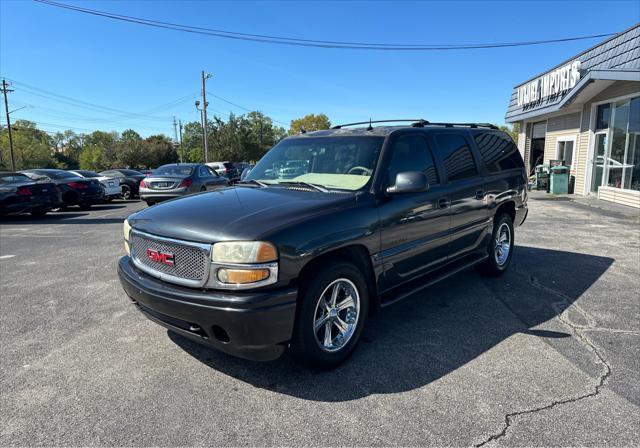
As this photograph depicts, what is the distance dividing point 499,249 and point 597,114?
1260 cm

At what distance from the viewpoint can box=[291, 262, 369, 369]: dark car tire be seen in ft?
9.71

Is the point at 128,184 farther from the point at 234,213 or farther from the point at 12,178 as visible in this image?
the point at 234,213

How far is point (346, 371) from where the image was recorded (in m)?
3.25

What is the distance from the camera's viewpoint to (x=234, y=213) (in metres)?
3.11

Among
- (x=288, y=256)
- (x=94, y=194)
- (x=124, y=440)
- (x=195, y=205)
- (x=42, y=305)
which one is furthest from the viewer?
(x=94, y=194)

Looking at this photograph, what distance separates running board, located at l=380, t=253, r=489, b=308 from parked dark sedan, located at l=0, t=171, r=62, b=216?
12159 millimetres

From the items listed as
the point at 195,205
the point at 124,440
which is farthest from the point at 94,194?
the point at 124,440

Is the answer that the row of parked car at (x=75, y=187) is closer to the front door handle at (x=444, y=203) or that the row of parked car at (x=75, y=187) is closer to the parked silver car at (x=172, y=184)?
the parked silver car at (x=172, y=184)

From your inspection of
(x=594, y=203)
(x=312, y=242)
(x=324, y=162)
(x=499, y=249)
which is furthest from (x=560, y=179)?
(x=312, y=242)

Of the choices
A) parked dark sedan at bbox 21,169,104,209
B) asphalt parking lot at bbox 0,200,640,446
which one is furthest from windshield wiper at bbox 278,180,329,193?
parked dark sedan at bbox 21,169,104,209

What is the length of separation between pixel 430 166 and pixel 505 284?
2.13m

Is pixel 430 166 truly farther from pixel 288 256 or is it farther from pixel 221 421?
pixel 221 421

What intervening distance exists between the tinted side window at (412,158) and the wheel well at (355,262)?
73 cm

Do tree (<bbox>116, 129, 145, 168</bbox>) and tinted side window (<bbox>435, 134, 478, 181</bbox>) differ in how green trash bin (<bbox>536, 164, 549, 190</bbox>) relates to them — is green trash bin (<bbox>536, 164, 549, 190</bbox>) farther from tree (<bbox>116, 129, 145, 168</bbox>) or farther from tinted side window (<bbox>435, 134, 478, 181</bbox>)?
tree (<bbox>116, 129, 145, 168</bbox>)
